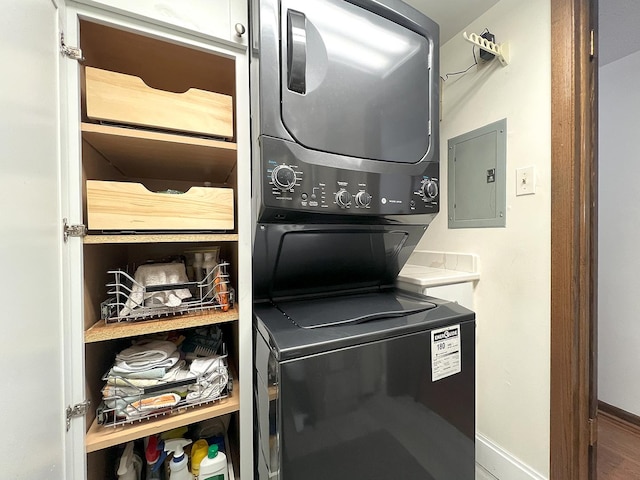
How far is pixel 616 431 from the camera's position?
6.21 feet

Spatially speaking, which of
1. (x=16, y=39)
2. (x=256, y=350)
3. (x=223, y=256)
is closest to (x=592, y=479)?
(x=256, y=350)

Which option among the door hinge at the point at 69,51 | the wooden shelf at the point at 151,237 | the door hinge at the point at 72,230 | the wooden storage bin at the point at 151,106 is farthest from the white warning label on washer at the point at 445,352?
the door hinge at the point at 69,51

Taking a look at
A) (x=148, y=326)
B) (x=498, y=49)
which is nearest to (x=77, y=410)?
(x=148, y=326)

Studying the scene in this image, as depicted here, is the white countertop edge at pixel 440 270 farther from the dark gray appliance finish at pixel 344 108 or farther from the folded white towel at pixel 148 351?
the folded white towel at pixel 148 351

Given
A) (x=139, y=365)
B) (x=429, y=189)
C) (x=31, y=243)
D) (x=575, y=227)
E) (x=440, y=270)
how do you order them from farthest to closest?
(x=440, y=270) → (x=575, y=227) → (x=429, y=189) → (x=139, y=365) → (x=31, y=243)

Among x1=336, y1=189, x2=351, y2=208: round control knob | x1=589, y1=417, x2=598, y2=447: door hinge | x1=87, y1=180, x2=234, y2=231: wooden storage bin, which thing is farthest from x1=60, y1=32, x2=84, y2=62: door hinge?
x1=589, y1=417, x2=598, y2=447: door hinge

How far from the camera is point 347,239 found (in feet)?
3.53

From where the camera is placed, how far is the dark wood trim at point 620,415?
192 cm

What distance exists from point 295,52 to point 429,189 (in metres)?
0.67

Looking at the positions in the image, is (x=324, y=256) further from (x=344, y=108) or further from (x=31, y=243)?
(x=31, y=243)

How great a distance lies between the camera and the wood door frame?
1.13 m

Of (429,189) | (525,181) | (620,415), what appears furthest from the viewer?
(620,415)

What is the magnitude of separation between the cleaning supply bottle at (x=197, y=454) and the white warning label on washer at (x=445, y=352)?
0.84m

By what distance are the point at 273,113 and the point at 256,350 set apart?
2.49ft
